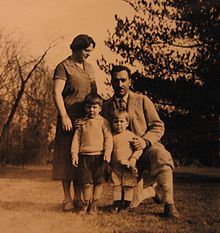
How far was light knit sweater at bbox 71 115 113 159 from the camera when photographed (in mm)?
3420

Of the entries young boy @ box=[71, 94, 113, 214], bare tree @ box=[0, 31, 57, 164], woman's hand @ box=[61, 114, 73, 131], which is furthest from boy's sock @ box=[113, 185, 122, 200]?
bare tree @ box=[0, 31, 57, 164]

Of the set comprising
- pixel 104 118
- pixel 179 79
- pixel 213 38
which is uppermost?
pixel 213 38

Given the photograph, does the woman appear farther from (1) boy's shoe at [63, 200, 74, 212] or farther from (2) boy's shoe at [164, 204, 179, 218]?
(2) boy's shoe at [164, 204, 179, 218]

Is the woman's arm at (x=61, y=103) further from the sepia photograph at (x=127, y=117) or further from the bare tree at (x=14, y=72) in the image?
the bare tree at (x=14, y=72)

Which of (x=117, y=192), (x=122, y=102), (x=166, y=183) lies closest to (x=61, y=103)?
(x=122, y=102)

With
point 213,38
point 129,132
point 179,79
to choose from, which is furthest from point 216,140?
point 129,132

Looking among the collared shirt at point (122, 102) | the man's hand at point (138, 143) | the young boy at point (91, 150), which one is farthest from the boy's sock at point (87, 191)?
the collared shirt at point (122, 102)

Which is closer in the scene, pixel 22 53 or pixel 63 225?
pixel 63 225

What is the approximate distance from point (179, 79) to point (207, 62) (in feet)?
1.91

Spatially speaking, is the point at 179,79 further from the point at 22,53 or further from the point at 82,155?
the point at 82,155

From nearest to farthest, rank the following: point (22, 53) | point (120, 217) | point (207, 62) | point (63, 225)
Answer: point (63, 225) → point (120, 217) → point (207, 62) → point (22, 53)

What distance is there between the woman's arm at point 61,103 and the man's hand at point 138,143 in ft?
1.74

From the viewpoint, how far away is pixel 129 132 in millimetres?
3568

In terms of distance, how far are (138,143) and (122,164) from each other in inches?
8.5
